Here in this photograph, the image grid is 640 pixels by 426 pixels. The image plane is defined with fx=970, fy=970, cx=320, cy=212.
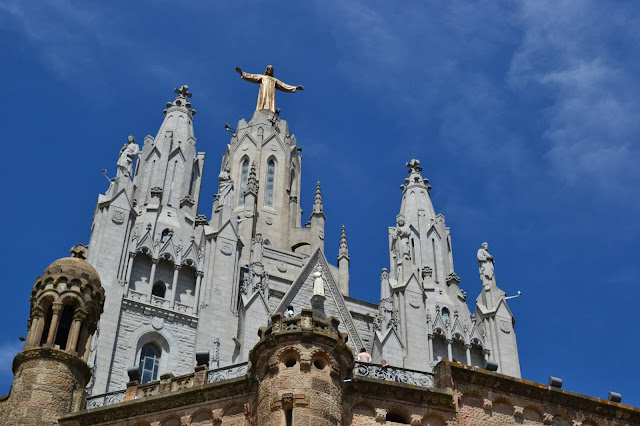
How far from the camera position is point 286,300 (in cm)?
5550

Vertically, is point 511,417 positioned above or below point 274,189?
below

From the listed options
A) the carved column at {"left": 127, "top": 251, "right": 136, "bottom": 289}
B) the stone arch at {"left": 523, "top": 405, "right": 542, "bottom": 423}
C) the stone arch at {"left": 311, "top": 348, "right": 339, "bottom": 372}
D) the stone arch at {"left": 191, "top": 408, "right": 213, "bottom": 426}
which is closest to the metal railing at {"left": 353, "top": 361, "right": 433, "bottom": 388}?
the stone arch at {"left": 311, "top": 348, "right": 339, "bottom": 372}

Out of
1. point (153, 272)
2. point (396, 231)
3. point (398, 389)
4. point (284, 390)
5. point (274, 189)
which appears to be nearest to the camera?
point (284, 390)

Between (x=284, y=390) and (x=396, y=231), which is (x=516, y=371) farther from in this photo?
(x=284, y=390)

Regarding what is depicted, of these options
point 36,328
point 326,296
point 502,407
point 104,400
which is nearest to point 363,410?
point 502,407

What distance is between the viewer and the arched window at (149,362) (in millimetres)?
48938

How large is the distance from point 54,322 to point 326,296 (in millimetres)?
27408

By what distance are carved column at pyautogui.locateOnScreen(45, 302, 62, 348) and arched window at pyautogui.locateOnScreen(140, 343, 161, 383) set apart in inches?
671

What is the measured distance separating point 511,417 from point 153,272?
88.7 ft

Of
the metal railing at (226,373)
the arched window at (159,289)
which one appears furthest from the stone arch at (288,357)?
the arched window at (159,289)

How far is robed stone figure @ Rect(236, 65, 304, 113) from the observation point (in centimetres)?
7506

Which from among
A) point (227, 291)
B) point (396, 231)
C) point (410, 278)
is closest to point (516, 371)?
point (410, 278)

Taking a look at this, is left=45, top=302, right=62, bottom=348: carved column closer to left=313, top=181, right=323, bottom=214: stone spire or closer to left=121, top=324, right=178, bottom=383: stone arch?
left=121, top=324, right=178, bottom=383: stone arch

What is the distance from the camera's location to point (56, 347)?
3141 cm
